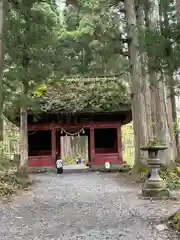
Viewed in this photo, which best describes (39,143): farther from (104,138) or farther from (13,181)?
(13,181)

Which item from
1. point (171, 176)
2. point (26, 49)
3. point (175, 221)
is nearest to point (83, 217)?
point (175, 221)

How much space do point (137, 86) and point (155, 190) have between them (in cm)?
492

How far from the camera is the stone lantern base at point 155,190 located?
7.06 meters

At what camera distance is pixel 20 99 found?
955cm

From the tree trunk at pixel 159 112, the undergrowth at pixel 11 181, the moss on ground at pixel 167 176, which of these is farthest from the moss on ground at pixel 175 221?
the tree trunk at pixel 159 112

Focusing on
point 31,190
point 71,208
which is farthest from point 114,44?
Result: point 71,208

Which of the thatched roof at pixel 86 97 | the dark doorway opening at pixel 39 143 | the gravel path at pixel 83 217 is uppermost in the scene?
the thatched roof at pixel 86 97

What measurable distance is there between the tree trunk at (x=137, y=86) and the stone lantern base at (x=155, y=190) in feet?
12.2

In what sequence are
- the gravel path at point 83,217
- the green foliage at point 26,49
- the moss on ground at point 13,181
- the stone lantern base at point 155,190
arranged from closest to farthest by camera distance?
the gravel path at point 83,217 → the stone lantern base at point 155,190 → the green foliage at point 26,49 → the moss on ground at point 13,181

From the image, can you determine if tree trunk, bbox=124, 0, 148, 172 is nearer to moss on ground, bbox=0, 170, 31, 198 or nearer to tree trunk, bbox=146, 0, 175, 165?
tree trunk, bbox=146, 0, 175, 165

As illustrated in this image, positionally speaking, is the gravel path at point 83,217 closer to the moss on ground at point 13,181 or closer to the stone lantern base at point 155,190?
the stone lantern base at point 155,190

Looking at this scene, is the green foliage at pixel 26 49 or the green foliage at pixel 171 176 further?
the green foliage at pixel 171 176

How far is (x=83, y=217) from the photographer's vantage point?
5.52m

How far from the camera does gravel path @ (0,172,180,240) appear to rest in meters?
4.41
